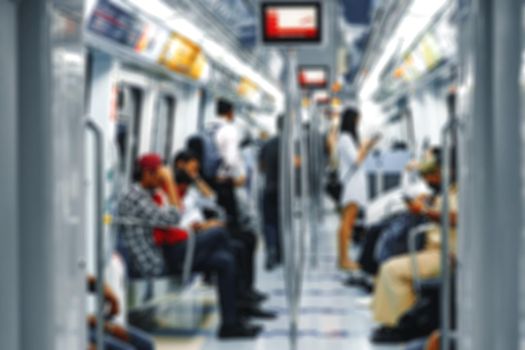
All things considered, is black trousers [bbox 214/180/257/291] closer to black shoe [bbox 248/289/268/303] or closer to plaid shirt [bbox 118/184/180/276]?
black shoe [bbox 248/289/268/303]

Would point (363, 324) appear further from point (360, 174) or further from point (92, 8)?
point (92, 8)

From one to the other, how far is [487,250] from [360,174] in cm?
619

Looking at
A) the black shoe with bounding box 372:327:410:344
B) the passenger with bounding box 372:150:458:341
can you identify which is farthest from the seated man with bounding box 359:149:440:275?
the black shoe with bounding box 372:327:410:344

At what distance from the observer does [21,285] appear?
5.09ft

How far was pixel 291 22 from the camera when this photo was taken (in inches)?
191

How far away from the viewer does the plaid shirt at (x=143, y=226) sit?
5.18m

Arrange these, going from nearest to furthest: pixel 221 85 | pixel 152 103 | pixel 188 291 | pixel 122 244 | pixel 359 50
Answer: pixel 122 244 → pixel 188 291 → pixel 152 103 → pixel 221 85 → pixel 359 50

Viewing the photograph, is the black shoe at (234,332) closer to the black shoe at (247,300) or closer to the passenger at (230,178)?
the black shoe at (247,300)

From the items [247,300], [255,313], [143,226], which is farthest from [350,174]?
[143,226]

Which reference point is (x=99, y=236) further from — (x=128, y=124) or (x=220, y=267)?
(x=128, y=124)

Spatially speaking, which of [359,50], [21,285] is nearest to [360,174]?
[21,285]

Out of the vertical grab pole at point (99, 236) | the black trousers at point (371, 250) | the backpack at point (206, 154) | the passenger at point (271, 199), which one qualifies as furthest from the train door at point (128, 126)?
the vertical grab pole at point (99, 236)

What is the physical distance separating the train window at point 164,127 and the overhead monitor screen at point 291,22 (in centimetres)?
492

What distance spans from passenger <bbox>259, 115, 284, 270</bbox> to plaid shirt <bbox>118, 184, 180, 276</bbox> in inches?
107
